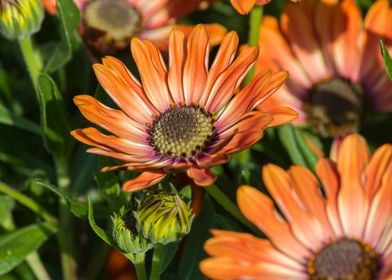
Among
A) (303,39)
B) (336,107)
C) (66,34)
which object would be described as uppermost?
(66,34)

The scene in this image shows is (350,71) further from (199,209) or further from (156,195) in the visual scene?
(156,195)

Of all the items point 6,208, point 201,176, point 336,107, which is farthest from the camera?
point 336,107

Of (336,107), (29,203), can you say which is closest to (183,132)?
(29,203)

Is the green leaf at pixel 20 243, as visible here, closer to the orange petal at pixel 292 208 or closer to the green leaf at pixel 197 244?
the green leaf at pixel 197 244

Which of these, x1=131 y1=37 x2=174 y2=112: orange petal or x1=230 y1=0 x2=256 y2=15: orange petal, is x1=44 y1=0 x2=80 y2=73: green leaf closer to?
x1=131 y1=37 x2=174 y2=112: orange petal

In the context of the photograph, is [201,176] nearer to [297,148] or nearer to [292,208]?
[292,208]

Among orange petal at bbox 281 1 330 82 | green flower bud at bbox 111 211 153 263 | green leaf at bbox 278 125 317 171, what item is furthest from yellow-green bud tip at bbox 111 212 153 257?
orange petal at bbox 281 1 330 82
